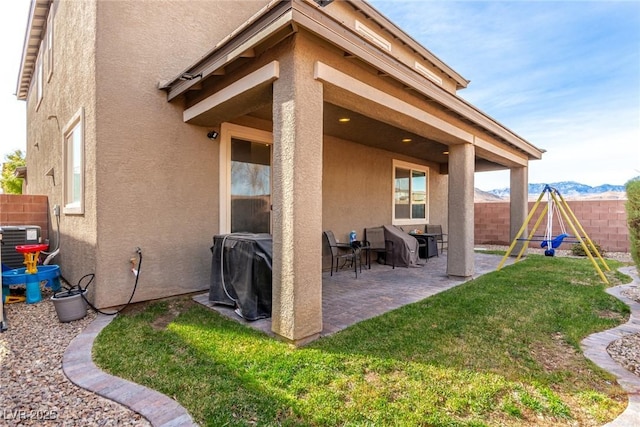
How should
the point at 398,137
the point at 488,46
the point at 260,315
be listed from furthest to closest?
the point at 488,46
the point at 398,137
the point at 260,315

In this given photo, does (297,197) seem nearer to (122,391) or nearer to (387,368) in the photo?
(387,368)

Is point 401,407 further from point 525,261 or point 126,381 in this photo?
point 525,261

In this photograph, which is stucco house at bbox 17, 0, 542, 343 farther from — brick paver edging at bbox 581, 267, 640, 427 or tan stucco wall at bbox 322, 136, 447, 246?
brick paver edging at bbox 581, 267, 640, 427

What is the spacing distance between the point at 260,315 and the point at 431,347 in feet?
6.98

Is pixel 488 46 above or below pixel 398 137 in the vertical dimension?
above

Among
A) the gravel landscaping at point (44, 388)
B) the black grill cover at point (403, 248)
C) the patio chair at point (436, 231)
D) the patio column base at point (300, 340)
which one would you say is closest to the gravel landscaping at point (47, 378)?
the gravel landscaping at point (44, 388)

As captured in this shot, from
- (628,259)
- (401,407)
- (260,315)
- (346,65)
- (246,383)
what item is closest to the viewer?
(401,407)

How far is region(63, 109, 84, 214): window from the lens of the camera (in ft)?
17.5

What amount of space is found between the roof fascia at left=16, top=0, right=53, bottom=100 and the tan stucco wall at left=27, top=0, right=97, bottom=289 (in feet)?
5.16

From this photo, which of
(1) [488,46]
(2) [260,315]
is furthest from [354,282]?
(1) [488,46]

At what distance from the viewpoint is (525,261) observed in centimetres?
903

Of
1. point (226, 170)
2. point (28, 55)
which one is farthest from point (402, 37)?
point (28, 55)

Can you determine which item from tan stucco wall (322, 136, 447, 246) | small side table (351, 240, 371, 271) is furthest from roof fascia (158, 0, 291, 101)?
small side table (351, 240, 371, 271)

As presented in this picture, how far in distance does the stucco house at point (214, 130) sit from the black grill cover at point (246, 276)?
24.3 inches
